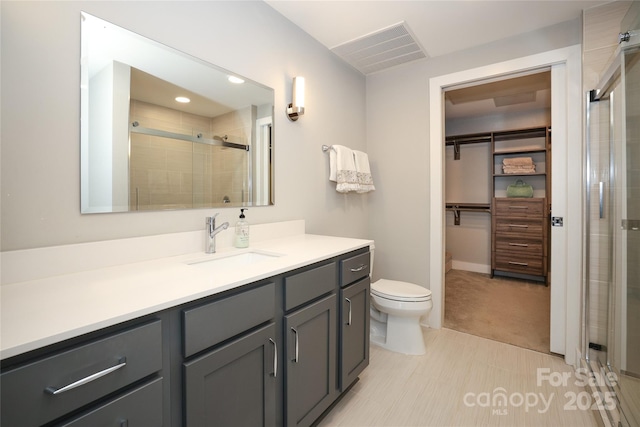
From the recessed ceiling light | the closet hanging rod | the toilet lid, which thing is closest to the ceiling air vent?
the recessed ceiling light

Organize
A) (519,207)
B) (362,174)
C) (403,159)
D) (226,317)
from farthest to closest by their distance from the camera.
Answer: (519,207)
(403,159)
(362,174)
(226,317)

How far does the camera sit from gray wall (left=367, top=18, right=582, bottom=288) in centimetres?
264

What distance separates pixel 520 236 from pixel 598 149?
7.85 feet

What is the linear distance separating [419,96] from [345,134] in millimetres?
746

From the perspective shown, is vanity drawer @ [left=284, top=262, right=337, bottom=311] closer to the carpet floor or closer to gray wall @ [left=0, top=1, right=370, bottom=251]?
gray wall @ [left=0, top=1, right=370, bottom=251]

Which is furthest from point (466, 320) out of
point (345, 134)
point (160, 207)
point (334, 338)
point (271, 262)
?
point (160, 207)

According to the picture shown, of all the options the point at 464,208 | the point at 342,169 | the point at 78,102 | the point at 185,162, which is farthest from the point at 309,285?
the point at 464,208

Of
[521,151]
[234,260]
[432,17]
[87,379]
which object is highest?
[432,17]

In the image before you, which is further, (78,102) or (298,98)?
(298,98)

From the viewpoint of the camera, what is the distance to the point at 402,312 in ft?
7.02

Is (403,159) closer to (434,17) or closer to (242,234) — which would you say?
(434,17)

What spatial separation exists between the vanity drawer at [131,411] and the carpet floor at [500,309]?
2.49 metres

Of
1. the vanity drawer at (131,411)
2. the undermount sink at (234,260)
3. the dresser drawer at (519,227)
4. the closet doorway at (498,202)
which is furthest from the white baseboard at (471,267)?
the vanity drawer at (131,411)

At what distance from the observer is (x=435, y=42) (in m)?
2.35
